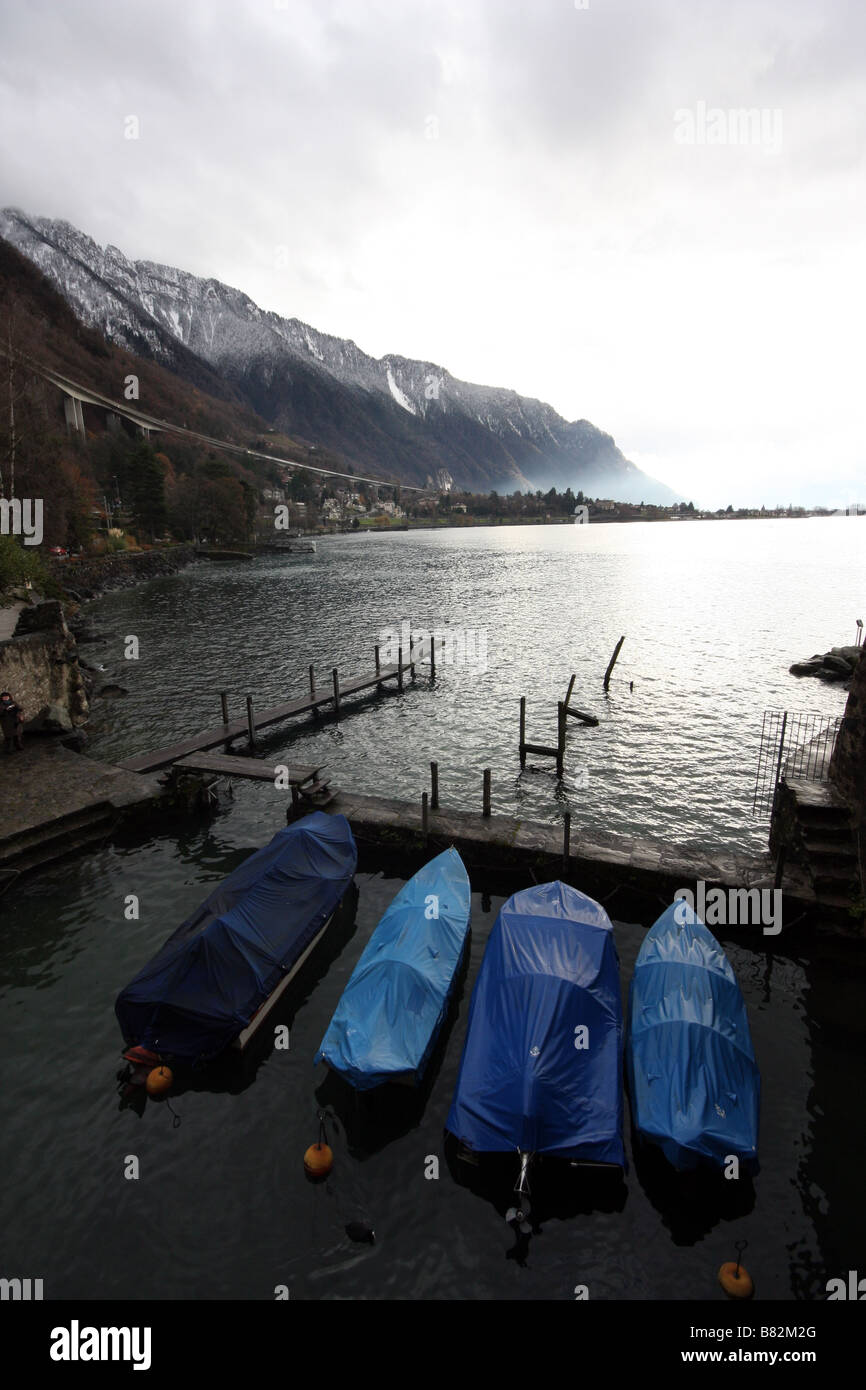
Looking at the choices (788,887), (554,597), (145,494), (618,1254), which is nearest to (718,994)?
(618,1254)

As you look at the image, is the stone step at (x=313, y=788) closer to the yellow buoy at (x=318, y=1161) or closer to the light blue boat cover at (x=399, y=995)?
the light blue boat cover at (x=399, y=995)

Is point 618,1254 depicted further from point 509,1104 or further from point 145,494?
point 145,494

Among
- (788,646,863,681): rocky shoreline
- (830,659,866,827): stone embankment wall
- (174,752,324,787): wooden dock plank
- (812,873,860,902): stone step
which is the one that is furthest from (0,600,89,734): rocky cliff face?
(788,646,863,681): rocky shoreline

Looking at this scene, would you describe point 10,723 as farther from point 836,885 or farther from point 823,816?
point 836,885

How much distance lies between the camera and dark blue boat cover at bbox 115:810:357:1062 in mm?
12406

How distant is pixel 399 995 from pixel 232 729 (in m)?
20.1

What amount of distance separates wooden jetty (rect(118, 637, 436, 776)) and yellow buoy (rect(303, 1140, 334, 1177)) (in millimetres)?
18133

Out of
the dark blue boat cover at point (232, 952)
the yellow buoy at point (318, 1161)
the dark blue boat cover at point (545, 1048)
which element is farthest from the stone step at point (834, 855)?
the yellow buoy at point (318, 1161)

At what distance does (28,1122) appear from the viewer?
11.7 meters

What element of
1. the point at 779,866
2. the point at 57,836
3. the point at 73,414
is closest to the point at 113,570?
the point at 57,836

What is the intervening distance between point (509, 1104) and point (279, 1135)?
4595 millimetres

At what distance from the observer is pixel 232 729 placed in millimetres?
29906

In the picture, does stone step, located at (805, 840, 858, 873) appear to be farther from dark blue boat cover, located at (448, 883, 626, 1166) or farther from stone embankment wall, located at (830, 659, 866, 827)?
dark blue boat cover, located at (448, 883, 626, 1166)

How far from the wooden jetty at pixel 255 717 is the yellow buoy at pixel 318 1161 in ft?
59.5
